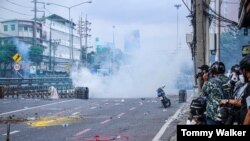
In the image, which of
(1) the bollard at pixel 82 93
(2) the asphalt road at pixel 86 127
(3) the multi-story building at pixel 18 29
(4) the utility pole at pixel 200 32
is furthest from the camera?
(3) the multi-story building at pixel 18 29

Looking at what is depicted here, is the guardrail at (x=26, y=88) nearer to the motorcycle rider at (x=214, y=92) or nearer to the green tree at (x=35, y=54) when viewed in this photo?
the motorcycle rider at (x=214, y=92)

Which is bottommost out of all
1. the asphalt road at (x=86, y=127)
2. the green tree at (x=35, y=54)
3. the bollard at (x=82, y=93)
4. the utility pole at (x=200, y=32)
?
the asphalt road at (x=86, y=127)

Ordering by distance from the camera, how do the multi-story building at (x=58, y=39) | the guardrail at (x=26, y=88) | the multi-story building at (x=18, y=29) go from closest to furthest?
the guardrail at (x=26, y=88), the multi-story building at (x=18, y=29), the multi-story building at (x=58, y=39)

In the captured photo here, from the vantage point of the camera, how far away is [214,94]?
23.2 feet

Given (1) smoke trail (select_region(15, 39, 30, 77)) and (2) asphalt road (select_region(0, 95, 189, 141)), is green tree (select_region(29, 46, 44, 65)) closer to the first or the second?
(1) smoke trail (select_region(15, 39, 30, 77))

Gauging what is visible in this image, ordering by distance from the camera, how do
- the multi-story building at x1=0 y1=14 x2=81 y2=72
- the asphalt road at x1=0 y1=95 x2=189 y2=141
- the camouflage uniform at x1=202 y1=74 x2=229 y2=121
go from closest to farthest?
1. the camouflage uniform at x1=202 y1=74 x2=229 y2=121
2. the asphalt road at x1=0 y1=95 x2=189 y2=141
3. the multi-story building at x1=0 y1=14 x2=81 y2=72

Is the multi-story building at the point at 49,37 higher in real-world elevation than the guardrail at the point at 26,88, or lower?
higher

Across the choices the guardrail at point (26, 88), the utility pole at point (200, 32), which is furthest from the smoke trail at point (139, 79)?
the utility pole at point (200, 32)

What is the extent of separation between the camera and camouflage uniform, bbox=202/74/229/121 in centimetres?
698

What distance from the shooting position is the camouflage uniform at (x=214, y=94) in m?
6.98

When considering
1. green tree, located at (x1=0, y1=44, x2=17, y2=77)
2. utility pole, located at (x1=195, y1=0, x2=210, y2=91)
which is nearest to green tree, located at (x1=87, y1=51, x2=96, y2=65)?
green tree, located at (x1=0, y1=44, x2=17, y2=77)

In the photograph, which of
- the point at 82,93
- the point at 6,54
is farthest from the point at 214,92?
the point at 6,54

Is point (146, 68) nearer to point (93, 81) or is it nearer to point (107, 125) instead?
point (93, 81)

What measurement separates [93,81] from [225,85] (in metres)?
37.7
